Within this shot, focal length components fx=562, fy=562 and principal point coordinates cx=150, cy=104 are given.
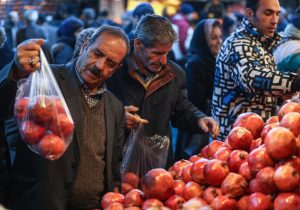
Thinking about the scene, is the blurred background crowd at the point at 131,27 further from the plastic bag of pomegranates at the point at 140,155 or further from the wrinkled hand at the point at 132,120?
the plastic bag of pomegranates at the point at 140,155

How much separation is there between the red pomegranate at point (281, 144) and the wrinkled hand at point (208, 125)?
3.60 feet

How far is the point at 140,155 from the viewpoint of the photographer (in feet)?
11.2

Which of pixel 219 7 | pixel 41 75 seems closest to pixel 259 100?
pixel 41 75

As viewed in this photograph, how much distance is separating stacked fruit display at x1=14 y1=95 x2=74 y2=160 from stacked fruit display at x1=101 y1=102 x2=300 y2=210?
50 centimetres

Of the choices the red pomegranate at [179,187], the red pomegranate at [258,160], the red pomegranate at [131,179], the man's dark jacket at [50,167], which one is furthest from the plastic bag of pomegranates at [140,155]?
the red pomegranate at [258,160]

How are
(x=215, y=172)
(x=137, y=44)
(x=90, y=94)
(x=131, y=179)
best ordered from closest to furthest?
(x=215, y=172) → (x=90, y=94) → (x=131, y=179) → (x=137, y=44)

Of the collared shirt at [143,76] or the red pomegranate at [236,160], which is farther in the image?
the collared shirt at [143,76]

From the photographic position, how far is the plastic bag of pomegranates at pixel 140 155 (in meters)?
3.34

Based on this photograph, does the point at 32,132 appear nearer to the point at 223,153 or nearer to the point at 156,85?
the point at 223,153

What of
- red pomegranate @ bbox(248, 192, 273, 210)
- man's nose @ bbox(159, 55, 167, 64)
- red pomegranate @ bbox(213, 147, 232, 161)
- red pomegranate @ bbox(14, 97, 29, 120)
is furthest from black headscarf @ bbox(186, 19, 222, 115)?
red pomegranate @ bbox(14, 97, 29, 120)

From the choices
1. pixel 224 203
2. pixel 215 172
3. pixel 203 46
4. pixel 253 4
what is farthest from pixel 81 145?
pixel 203 46

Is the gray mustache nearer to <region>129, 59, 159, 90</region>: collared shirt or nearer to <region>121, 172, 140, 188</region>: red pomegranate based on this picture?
<region>121, 172, 140, 188</region>: red pomegranate

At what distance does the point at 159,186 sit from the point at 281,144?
66 cm

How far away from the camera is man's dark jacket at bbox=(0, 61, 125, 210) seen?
2.77m
